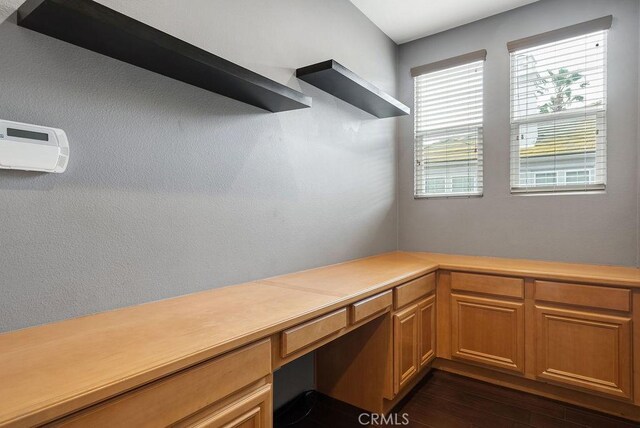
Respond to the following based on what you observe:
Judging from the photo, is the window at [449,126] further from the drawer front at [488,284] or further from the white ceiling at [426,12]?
the drawer front at [488,284]

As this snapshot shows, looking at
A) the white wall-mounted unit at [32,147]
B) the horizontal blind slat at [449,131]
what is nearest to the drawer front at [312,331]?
the white wall-mounted unit at [32,147]

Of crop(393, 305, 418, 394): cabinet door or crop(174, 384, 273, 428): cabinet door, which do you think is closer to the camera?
crop(174, 384, 273, 428): cabinet door

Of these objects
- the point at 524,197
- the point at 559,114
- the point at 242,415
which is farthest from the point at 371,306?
the point at 559,114

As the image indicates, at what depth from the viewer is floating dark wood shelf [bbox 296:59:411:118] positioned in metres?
1.94

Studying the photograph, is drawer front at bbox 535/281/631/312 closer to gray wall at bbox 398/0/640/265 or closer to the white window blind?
gray wall at bbox 398/0/640/265

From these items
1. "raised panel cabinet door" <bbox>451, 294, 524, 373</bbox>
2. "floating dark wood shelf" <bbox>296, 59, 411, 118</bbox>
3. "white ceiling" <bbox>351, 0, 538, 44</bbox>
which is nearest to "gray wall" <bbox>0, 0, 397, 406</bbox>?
"floating dark wood shelf" <bbox>296, 59, 411, 118</bbox>

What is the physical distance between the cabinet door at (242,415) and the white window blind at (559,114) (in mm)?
2451

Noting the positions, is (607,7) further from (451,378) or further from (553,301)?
(451,378)

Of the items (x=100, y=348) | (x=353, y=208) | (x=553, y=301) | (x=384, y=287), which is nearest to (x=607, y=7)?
(x=553, y=301)

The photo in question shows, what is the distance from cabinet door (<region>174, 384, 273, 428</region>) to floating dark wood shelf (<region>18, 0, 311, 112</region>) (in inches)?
45.9

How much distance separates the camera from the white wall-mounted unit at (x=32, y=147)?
1042 mm

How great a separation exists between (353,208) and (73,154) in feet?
6.07

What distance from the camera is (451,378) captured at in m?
2.55

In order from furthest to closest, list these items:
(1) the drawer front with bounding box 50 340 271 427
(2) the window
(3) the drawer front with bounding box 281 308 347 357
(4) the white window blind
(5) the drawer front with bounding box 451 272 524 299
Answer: (2) the window → (4) the white window blind → (5) the drawer front with bounding box 451 272 524 299 → (3) the drawer front with bounding box 281 308 347 357 → (1) the drawer front with bounding box 50 340 271 427
